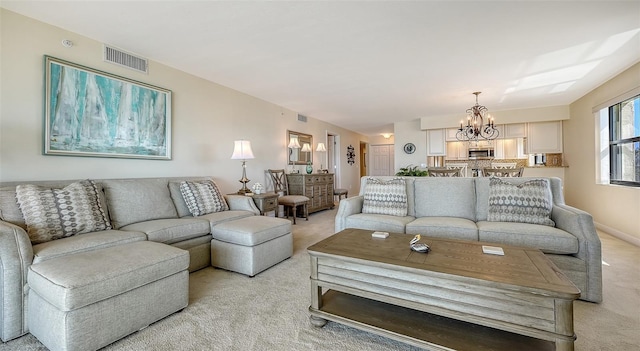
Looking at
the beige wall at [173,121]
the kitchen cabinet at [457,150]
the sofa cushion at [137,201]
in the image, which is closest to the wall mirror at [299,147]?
the beige wall at [173,121]

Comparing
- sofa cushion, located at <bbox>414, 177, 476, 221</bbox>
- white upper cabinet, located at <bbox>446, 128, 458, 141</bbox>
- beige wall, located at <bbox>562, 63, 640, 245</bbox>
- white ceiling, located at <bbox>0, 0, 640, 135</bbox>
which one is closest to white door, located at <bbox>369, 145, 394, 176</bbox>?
white upper cabinet, located at <bbox>446, 128, 458, 141</bbox>

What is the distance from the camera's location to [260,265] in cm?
253

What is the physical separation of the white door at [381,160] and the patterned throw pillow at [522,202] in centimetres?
754

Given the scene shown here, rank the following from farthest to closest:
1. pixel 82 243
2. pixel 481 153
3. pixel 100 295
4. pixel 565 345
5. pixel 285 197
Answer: pixel 481 153
pixel 285 197
pixel 82 243
pixel 100 295
pixel 565 345

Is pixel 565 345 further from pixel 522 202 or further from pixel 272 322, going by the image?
pixel 522 202

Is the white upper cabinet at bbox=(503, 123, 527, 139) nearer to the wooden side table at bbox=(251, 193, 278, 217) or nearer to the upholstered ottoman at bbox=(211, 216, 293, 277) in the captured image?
the wooden side table at bbox=(251, 193, 278, 217)

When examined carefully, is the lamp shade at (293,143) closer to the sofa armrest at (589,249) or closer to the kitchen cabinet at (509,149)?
the sofa armrest at (589,249)

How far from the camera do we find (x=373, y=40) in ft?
9.18

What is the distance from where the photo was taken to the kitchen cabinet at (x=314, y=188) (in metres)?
5.55

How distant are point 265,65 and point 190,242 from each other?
2.27m

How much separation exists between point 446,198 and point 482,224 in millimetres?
537

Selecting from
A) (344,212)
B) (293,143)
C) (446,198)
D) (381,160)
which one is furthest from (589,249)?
(381,160)

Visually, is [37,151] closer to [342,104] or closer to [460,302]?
[460,302]

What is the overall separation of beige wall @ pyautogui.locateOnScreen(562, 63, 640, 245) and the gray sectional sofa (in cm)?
448
